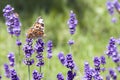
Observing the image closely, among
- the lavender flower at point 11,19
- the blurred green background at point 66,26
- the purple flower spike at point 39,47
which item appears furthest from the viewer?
the blurred green background at point 66,26

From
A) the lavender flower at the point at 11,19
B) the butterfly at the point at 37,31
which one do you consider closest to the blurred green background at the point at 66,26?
the lavender flower at the point at 11,19

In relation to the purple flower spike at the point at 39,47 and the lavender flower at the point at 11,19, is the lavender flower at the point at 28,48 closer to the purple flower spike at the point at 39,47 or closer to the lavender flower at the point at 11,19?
the purple flower spike at the point at 39,47

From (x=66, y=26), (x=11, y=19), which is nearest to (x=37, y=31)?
(x=11, y=19)

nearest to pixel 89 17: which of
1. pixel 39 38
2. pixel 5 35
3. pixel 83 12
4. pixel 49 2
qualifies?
pixel 83 12

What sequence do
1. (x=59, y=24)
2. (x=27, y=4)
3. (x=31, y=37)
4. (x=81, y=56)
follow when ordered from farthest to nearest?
(x=27, y=4)
(x=59, y=24)
(x=81, y=56)
(x=31, y=37)

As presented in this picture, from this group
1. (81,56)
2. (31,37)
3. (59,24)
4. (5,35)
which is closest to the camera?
(31,37)

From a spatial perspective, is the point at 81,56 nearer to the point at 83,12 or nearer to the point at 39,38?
the point at 83,12

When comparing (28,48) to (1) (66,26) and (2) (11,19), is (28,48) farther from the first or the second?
(1) (66,26)

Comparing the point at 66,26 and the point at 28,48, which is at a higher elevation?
the point at 66,26

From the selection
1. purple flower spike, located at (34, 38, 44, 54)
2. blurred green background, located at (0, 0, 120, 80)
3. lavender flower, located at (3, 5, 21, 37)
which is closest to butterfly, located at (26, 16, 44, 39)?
purple flower spike, located at (34, 38, 44, 54)
